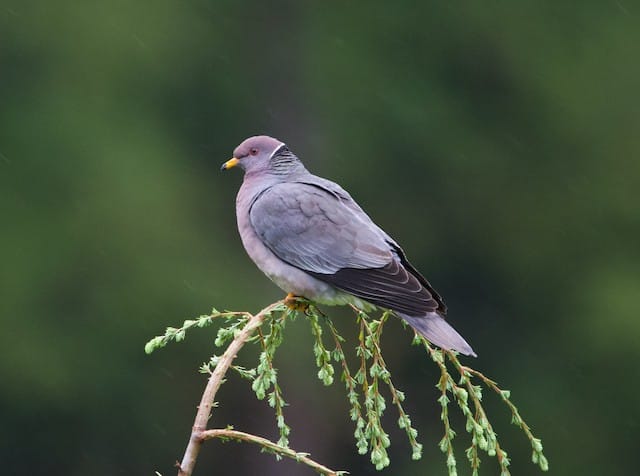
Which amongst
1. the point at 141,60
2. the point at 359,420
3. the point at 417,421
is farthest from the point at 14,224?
the point at 359,420

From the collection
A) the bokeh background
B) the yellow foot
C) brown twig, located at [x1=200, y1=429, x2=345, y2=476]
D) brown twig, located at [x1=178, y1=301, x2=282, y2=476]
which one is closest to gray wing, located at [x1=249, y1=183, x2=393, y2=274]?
the yellow foot

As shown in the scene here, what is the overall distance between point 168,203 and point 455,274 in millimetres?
3165

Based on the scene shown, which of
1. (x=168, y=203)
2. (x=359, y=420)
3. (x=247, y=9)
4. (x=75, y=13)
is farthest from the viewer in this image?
(x=247, y=9)

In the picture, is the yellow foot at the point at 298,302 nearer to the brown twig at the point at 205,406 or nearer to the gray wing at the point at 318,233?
the gray wing at the point at 318,233

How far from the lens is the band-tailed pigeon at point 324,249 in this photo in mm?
3879

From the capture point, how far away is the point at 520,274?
1235 cm

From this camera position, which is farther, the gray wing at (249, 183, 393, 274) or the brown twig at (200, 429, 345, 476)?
the gray wing at (249, 183, 393, 274)

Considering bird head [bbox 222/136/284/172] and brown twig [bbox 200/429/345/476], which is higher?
bird head [bbox 222/136/284/172]

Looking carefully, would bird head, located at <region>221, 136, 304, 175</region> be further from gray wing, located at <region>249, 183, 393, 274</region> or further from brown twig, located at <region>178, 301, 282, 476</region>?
brown twig, located at <region>178, 301, 282, 476</region>

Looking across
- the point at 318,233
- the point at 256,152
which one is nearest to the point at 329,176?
the point at 256,152

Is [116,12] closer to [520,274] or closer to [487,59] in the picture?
[487,59]

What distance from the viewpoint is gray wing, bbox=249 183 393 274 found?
4.02m

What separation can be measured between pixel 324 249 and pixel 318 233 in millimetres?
70

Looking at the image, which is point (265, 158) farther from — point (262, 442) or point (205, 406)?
point (262, 442)
